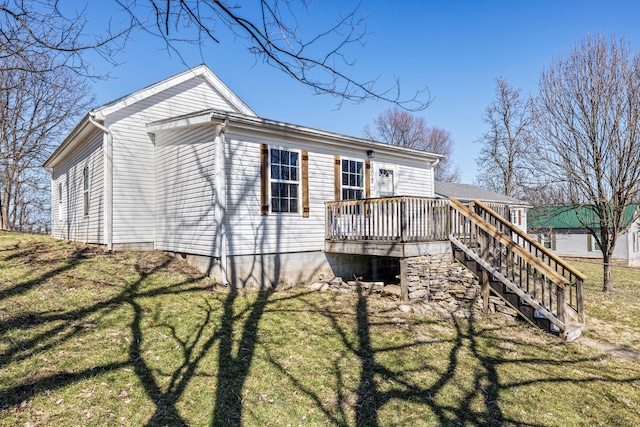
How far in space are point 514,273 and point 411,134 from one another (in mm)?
32913

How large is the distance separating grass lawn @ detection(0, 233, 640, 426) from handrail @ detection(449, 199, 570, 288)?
118 centimetres

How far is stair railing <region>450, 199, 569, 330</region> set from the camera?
23.7ft

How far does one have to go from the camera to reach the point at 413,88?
3518 millimetres

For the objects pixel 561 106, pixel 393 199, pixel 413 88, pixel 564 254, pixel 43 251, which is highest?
pixel 561 106

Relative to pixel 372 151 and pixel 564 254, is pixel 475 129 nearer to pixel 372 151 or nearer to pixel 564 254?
pixel 564 254

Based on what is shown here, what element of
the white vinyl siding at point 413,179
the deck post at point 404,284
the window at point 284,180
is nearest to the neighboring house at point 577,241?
the white vinyl siding at point 413,179

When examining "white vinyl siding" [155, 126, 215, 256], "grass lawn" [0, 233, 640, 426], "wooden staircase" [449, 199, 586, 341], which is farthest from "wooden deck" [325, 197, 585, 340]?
"white vinyl siding" [155, 126, 215, 256]

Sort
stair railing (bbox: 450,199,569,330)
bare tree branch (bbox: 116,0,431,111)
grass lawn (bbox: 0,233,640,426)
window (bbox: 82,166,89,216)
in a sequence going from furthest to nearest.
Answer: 1. window (bbox: 82,166,89,216)
2. stair railing (bbox: 450,199,569,330)
3. grass lawn (bbox: 0,233,640,426)
4. bare tree branch (bbox: 116,0,431,111)

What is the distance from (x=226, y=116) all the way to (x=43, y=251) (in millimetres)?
6705

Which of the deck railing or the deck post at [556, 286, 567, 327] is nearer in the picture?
the deck post at [556, 286, 567, 327]

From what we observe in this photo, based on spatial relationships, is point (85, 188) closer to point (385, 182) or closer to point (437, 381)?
point (385, 182)

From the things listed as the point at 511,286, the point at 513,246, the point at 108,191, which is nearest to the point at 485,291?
the point at 511,286

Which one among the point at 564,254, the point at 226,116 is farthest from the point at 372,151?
the point at 564,254

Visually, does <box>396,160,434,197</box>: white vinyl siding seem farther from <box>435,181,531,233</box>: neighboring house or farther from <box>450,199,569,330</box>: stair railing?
<box>435,181,531,233</box>: neighboring house
